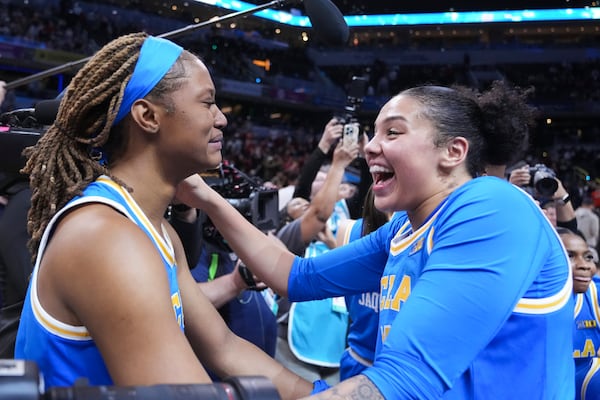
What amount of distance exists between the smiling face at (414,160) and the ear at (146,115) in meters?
0.60

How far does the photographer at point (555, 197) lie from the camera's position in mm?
3555

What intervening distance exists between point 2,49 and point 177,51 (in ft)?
50.5

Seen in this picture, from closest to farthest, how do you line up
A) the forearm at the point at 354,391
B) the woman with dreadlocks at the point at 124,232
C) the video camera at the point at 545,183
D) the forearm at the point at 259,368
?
1. the woman with dreadlocks at the point at 124,232
2. the forearm at the point at 354,391
3. the forearm at the point at 259,368
4. the video camera at the point at 545,183

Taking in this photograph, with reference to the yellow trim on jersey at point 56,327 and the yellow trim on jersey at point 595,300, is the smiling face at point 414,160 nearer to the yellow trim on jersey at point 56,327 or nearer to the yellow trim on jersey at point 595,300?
the yellow trim on jersey at point 56,327

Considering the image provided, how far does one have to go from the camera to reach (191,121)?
1451 millimetres

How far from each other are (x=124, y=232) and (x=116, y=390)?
1.65ft

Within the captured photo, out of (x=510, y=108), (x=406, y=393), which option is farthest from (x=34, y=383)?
(x=510, y=108)

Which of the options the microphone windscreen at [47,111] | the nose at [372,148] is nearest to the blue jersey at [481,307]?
the nose at [372,148]

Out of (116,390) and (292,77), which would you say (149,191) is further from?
(292,77)

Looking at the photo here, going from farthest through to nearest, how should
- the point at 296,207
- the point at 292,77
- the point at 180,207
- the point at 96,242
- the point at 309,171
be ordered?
the point at 292,77 → the point at 309,171 → the point at 296,207 → the point at 180,207 → the point at 96,242

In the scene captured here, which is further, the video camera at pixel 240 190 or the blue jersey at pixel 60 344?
the video camera at pixel 240 190

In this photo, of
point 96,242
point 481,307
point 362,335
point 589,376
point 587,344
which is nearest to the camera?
point 96,242

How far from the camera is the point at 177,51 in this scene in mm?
1460

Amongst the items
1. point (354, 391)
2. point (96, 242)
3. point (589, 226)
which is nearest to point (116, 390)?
point (96, 242)
